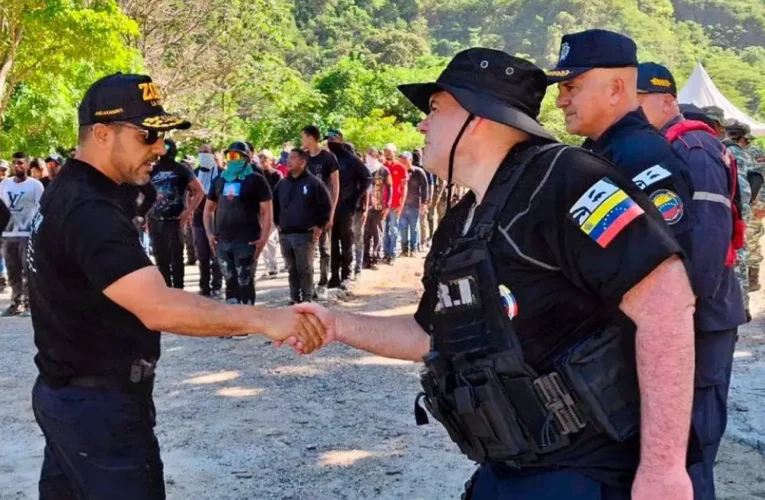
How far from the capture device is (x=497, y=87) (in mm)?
2158

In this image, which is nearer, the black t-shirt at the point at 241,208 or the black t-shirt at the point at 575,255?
the black t-shirt at the point at 575,255

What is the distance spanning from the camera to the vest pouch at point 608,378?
6.37ft

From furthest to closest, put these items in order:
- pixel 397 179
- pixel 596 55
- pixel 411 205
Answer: pixel 411 205 → pixel 397 179 → pixel 596 55

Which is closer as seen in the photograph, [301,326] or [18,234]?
[301,326]

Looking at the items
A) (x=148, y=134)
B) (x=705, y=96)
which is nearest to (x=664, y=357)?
(x=148, y=134)

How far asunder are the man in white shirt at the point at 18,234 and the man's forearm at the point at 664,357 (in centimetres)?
926

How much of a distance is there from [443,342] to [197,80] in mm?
33307

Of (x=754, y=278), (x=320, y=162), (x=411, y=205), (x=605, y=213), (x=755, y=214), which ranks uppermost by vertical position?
(x=605, y=213)

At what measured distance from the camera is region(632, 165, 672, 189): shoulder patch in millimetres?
2855

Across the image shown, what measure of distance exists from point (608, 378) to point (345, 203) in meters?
9.20

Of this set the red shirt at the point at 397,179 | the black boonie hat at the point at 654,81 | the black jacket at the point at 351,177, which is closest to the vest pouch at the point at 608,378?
the black boonie hat at the point at 654,81

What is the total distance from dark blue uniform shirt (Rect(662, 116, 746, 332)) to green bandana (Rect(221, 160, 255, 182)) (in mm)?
5806

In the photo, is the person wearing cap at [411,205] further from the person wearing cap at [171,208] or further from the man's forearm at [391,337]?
the man's forearm at [391,337]

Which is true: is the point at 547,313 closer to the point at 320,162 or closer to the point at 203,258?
the point at 320,162
